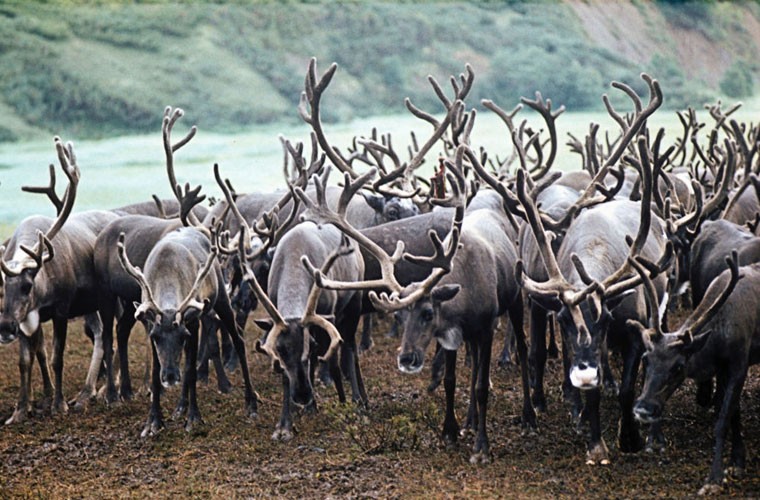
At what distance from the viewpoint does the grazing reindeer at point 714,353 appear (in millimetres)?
6301

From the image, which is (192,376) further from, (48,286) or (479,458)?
(479,458)

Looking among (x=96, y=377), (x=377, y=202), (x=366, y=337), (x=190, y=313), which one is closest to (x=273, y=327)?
(x=190, y=313)

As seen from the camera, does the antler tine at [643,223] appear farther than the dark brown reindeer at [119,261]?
No

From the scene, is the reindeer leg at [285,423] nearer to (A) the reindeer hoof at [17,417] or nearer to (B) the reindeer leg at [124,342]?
(B) the reindeer leg at [124,342]

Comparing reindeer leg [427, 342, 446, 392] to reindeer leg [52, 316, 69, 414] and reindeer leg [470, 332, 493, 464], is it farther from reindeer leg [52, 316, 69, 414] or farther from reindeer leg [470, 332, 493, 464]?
reindeer leg [52, 316, 69, 414]

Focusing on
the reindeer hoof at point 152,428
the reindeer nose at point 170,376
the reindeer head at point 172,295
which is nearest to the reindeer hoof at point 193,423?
the reindeer hoof at point 152,428

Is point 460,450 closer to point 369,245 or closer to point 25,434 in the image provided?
point 369,245

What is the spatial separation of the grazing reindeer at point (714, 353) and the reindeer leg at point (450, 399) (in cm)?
153

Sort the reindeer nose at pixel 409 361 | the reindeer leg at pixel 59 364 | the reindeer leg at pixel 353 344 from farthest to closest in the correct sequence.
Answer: the reindeer leg at pixel 59 364 → the reindeer leg at pixel 353 344 → the reindeer nose at pixel 409 361

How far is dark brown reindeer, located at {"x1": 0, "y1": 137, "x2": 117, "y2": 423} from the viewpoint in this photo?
8781mm

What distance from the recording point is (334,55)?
29.8m

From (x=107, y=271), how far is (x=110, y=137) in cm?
1585

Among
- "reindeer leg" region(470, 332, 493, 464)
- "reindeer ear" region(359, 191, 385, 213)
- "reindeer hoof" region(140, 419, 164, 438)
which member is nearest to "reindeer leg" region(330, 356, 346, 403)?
"reindeer hoof" region(140, 419, 164, 438)

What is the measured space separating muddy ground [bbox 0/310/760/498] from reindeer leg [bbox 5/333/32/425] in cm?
15
